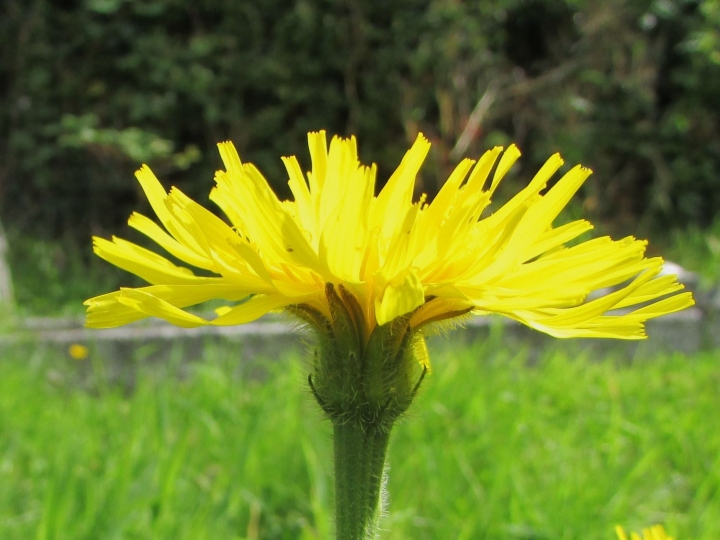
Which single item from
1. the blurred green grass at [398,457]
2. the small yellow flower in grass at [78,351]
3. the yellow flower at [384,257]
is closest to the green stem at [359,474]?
the yellow flower at [384,257]

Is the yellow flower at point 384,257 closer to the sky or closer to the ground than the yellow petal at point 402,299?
closer to the sky

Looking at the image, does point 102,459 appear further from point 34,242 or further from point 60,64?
point 60,64

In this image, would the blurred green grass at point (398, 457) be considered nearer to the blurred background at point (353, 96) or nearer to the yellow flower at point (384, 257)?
the yellow flower at point (384, 257)

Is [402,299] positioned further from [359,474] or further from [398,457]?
[398,457]

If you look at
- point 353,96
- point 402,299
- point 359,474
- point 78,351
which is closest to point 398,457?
point 359,474

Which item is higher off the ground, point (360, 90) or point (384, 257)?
point (360, 90)

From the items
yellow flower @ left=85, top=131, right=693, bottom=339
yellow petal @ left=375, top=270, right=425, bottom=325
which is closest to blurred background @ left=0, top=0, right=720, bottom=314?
yellow flower @ left=85, top=131, right=693, bottom=339

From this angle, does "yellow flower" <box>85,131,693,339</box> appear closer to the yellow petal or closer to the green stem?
the yellow petal
